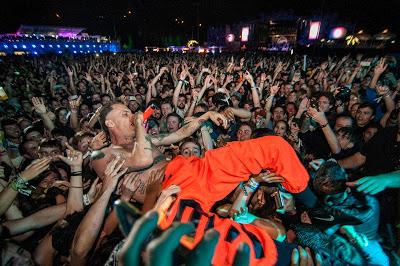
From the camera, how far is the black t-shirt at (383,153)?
2857mm

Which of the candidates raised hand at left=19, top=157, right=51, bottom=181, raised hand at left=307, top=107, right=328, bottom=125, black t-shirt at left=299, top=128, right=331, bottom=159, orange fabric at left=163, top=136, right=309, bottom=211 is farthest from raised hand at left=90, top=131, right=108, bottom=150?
black t-shirt at left=299, top=128, right=331, bottom=159

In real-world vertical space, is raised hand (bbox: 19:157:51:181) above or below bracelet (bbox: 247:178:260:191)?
above

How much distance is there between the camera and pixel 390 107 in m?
4.57

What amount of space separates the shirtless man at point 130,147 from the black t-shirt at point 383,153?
1.96m

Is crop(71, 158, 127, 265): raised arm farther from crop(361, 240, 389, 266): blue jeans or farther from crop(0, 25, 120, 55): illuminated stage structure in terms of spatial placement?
crop(0, 25, 120, 55): illuminated stage structure

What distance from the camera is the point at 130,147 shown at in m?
2.63

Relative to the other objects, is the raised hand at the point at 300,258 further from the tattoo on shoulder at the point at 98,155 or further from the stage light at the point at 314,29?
the stage light at the point at 314,29

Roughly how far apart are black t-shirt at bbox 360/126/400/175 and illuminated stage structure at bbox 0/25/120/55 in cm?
3117

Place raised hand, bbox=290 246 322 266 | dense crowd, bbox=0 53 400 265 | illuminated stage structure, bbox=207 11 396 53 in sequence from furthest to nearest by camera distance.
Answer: illuminated stage structure, bbox=207 11 396 53 < dense crowd, bbox=0 53 400 265 < raised hand, bbox=290 246 322 266

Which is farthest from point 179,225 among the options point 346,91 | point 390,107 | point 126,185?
point 346,91

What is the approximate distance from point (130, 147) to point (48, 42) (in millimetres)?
35986

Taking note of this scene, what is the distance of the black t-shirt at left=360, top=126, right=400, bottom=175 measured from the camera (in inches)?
112

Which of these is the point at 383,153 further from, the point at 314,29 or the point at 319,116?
the point at 314,29

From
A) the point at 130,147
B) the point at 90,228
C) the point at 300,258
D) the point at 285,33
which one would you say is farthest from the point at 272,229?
the point at 285,33
